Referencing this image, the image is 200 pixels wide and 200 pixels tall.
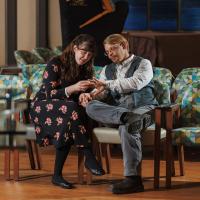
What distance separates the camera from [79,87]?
146 inches

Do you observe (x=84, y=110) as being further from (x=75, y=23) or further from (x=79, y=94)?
(x=75, y=23)

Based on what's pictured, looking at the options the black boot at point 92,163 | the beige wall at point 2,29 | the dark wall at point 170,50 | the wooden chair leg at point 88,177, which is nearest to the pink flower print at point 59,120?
the black boot at point 92,163

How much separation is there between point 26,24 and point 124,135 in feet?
18.6

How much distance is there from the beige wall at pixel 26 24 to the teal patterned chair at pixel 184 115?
487cm

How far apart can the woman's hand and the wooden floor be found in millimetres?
658

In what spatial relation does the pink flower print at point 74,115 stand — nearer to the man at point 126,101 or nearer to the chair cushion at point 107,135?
the man at point 126,101

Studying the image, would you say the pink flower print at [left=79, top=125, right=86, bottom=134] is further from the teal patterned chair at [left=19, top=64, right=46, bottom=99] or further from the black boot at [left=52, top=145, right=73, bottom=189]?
the teal patterned chair at [left=19, top=64, right=46, bottom=99]

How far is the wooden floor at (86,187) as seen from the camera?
3480 millimetres

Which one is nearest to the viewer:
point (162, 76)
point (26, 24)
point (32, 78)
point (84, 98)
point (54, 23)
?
point (84, 98)

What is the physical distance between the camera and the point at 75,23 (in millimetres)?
6191

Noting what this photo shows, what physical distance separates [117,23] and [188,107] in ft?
7.93

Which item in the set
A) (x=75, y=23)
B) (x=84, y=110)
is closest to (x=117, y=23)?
(x=75, y=23)

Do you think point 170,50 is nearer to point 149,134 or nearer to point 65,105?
point 149,134

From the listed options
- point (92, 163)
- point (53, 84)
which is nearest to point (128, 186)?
point (92, 163)
